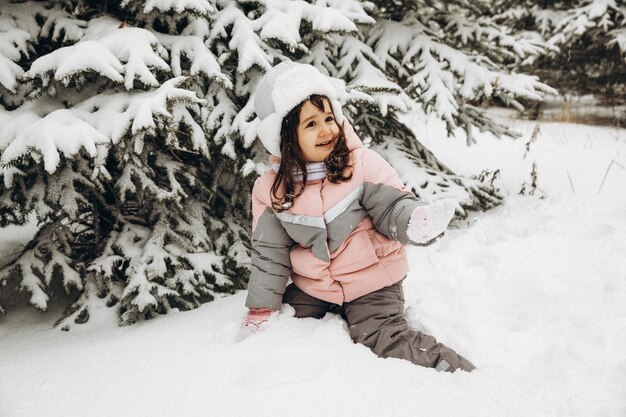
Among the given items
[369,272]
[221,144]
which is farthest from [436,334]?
[221,144]

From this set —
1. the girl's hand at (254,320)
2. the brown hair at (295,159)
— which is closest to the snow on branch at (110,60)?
the brown hair at (295,159)

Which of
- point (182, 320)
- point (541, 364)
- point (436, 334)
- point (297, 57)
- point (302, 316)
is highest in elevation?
point (297, 57)

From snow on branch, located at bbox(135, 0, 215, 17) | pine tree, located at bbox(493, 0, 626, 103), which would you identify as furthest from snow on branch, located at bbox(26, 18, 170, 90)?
pine tree, located at bbox(493, 0, 626, 103)

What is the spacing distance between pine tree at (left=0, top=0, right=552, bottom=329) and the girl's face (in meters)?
0.60

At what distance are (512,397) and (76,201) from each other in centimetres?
257

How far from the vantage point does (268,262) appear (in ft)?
8.14

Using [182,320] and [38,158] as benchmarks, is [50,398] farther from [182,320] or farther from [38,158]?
[38,158]

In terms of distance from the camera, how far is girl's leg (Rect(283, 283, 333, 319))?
2.56m

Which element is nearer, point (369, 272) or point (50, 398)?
point (50, 398)

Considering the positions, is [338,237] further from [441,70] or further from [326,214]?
[441,70]

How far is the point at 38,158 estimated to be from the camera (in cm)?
217

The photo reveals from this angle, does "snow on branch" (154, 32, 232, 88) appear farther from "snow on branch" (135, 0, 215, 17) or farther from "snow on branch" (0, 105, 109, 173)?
"snow on branch" (0, 105, 109, 173)

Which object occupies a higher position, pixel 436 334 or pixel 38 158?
pixel 38 158

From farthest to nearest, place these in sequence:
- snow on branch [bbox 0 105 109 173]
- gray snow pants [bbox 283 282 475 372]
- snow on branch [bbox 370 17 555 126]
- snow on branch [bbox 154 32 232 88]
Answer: snow on branch [bbox 370 17 555 126] < snow on branch [bbox 154 32 232 88] < snow on branch [bbox 0 105 109 173] < gray snow pants [bbox 283 282 475 372]
